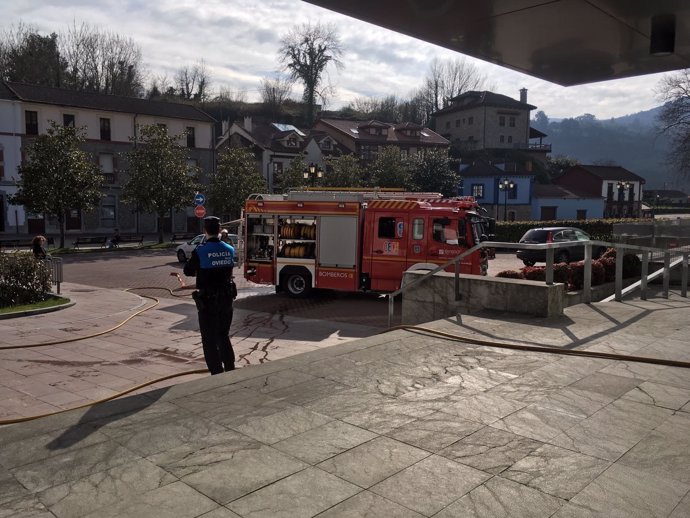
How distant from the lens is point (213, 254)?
6.64 metres

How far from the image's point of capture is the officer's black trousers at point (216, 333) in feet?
21.8

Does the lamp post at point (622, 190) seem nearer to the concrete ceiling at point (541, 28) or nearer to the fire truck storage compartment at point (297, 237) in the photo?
the fire truck storage compartment at point (297, 237)

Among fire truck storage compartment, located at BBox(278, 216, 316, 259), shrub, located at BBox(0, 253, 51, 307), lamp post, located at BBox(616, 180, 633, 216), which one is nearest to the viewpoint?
shrub, located at BBox(0, 253, 51, 307)

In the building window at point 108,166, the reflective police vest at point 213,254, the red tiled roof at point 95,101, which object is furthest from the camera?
the building window at point 108,166

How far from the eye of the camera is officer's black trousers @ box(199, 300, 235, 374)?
663 centimetres

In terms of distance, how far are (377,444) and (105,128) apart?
5243cm

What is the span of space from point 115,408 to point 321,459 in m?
2.00

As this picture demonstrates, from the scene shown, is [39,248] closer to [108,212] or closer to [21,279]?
[21,279]

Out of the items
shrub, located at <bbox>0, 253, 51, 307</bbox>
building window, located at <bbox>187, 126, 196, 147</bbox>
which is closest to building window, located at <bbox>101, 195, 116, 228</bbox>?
building window, located at <bbox>187, 126, 196, 147</bbox>

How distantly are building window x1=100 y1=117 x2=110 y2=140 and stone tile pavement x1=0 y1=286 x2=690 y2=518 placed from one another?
5011cm

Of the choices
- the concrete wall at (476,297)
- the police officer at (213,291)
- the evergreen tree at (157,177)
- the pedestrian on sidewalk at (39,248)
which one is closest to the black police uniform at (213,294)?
the police officer at (213,291)

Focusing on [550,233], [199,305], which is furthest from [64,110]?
[199,305]

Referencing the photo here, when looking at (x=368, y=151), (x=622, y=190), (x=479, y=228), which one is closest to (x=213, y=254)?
(x=479, y=228)

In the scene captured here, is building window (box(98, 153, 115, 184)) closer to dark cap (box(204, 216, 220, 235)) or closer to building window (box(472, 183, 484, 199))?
building window (box(472, 183, 484, 199))
